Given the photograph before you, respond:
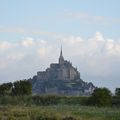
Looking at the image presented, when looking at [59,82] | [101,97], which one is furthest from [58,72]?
[101,97]

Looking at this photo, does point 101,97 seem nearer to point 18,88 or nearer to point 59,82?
point 18,88

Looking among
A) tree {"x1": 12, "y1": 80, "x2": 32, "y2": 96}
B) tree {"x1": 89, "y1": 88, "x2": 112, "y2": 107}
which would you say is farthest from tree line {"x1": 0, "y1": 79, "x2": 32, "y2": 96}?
tree {"x1": 89, "y1": 88, "x2": 112, "y2": 107}

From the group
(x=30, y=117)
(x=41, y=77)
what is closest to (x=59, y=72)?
(x=41, y=77)

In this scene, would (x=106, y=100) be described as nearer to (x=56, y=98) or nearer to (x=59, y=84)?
(x=56, y=98)

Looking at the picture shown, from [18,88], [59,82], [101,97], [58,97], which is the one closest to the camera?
[101,97]

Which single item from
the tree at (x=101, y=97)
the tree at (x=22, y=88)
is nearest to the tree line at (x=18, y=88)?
the tree at (x=22, y=88)

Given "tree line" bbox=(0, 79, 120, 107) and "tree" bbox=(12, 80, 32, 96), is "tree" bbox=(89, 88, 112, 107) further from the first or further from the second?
"tree" bbox=(12, 80, 32, 96)

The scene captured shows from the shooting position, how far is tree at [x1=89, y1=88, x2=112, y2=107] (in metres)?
58.1

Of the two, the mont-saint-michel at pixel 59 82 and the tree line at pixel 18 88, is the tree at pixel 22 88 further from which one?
the mont-saint-michel at pixel 59 82

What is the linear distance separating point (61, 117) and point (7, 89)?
149ft

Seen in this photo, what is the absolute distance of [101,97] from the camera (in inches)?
2303

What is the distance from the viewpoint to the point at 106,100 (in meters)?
58.4

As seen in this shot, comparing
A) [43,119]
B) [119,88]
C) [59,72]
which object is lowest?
[43,119]

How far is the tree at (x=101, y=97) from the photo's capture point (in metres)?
58.1
